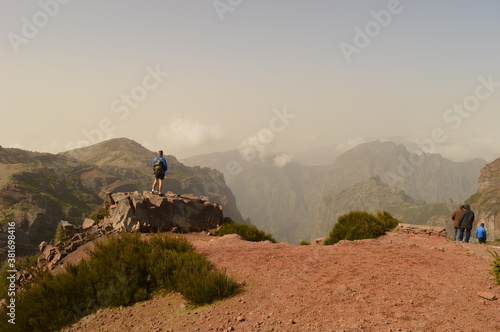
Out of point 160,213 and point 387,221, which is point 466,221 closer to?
point 387,221

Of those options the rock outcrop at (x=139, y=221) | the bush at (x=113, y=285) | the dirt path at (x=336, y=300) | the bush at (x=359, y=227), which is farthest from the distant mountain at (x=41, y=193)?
the dirt path at (x=336, y=300)

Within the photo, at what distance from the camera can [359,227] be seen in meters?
17.0

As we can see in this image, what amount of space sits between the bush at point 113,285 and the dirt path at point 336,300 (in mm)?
342

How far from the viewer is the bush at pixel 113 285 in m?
7.43

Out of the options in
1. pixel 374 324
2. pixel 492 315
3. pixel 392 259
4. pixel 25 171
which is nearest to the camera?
pixel 374 324

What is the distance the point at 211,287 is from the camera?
24.3ft

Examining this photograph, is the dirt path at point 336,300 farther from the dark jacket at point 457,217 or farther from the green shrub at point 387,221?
the dark jacket at point 457,217

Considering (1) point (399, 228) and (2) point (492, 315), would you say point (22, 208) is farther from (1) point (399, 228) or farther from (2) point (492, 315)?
(2) point (492, 315)

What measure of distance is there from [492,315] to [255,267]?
580 centimetres

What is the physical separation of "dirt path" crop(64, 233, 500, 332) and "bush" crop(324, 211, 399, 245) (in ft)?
18.7

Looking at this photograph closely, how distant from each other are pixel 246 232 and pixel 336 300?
10393mm

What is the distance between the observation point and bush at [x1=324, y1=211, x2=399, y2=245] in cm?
1663

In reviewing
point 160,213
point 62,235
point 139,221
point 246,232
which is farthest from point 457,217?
point 62,235

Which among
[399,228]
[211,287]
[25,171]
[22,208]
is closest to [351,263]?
[211,287]
